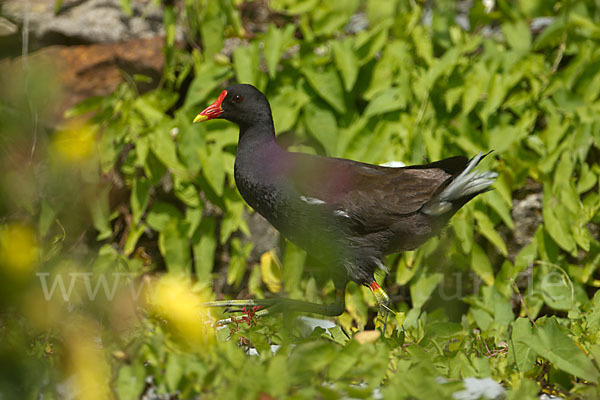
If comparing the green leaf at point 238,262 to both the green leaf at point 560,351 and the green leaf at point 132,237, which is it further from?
the green leaf at point 560,351

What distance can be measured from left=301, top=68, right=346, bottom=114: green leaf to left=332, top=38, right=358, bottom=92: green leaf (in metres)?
0.05

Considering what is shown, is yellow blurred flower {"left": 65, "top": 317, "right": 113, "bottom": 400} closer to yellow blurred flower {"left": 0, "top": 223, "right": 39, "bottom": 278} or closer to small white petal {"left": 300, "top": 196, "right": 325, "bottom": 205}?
yellow blurred flower {"left": 0, "top": 223, "right": 39, "bottom": 278}

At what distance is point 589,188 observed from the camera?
Result: 3.12 m

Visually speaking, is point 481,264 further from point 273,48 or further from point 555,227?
point 273,48

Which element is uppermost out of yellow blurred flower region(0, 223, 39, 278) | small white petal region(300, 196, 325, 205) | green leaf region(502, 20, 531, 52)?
yellow blurred flower region(0, 223, 39, 278)

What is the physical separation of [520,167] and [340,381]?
201 centimetres

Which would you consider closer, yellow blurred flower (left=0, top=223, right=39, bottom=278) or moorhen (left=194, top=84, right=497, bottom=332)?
yellow blurred flower (left=0, top=223, right=39, bottom=278)

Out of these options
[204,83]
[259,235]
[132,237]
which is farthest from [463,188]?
[132,237]

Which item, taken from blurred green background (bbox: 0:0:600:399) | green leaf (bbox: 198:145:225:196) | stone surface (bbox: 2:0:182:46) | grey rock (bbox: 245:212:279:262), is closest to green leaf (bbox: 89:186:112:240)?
blurred green background (bbox: 0:0:600:399)

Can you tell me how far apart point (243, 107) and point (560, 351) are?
4.85 feet

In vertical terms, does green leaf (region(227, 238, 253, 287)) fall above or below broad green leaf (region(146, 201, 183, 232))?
below

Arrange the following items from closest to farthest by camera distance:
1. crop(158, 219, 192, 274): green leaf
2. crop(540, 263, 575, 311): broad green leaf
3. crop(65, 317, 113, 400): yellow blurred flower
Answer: crop(65, 317, 113, 400): yellow blurred flower
crop(540, 263, 575, 311): broad green leaf
crop(158, 219, 192, 274): green leaf

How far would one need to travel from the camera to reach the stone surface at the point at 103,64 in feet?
11.7

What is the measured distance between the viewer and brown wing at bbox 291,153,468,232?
2.32 m
